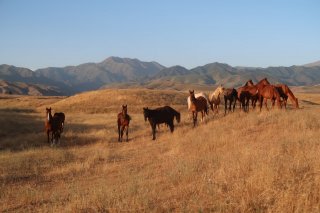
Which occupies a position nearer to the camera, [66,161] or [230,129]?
[66,161]

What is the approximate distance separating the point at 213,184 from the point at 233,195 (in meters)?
1.01

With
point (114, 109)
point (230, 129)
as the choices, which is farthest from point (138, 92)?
point (230, 129)

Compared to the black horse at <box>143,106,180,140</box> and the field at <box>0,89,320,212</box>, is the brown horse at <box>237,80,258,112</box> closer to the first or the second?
the field at <box>0,89,320,212</box>

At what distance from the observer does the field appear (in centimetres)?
705

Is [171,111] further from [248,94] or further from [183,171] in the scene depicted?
[183,171]

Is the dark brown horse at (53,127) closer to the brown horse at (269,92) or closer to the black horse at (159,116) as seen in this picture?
the black horse at (159,116)

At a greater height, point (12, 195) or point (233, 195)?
point (233, 195)

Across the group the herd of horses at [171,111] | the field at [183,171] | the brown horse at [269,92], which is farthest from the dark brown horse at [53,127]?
the brown horse at [269,92]

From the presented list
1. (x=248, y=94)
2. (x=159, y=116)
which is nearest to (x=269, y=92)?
(x=248, y=94)

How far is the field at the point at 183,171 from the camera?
7051 millimetres

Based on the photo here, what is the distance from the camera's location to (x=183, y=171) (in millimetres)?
10242

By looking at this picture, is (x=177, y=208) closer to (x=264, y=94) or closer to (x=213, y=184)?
(x=213, y=184)

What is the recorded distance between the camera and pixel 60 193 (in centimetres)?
995

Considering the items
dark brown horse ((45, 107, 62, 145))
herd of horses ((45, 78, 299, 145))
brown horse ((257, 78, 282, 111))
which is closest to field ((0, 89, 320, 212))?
dark brown horse ((45, 107, 62, 145))
